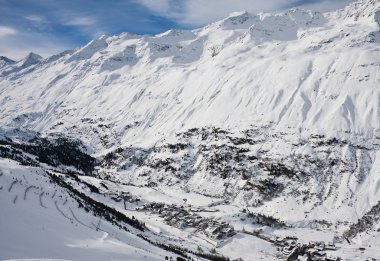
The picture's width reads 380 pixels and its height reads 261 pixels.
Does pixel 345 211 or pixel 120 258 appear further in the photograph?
pixel 345 211

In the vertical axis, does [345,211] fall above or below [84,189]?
above

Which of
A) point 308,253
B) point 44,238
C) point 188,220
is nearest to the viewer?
point 44,238

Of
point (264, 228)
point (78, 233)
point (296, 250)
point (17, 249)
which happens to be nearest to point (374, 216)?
point (264, 228)

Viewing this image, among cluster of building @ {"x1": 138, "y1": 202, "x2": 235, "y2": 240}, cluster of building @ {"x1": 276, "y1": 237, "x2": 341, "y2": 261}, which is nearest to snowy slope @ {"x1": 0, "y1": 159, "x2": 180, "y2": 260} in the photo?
cluster of building @ {"x1": 276, "y1": 237, "x2": 341, "y2": 261}

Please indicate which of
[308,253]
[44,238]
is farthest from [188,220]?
[44,238]

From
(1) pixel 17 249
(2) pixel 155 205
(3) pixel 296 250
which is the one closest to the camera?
(1) pixel 17 249

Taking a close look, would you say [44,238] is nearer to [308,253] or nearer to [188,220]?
[308,253]

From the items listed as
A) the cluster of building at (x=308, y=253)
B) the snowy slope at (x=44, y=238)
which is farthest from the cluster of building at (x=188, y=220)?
the snowy slope at (x=44, y=238)

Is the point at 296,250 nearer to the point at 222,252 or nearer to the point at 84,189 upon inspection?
the point at 222,252

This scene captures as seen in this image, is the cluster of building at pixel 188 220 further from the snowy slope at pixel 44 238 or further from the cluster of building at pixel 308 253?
the snowy slope at pixel 44 238
